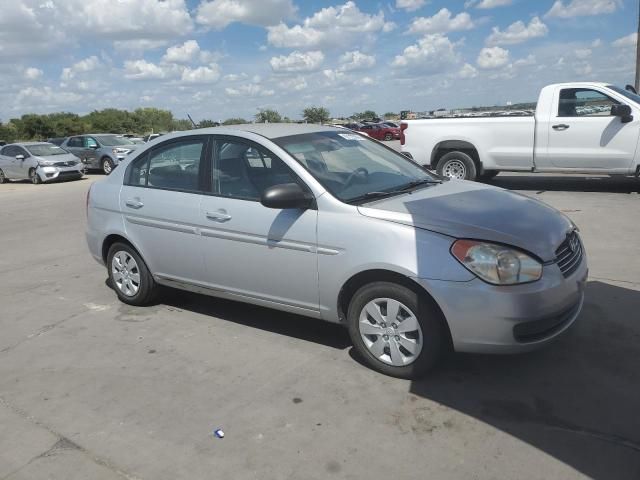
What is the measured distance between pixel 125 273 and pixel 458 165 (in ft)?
25.9

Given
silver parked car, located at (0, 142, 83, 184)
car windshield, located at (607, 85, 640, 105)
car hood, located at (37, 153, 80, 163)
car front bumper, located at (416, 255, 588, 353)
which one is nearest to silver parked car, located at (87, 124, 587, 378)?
car front bumper, located at (416, 255, 588, 353)

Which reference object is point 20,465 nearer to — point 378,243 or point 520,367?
point 378,243

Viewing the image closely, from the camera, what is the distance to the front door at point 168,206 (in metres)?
4.86

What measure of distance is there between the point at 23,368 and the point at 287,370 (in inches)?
81.3

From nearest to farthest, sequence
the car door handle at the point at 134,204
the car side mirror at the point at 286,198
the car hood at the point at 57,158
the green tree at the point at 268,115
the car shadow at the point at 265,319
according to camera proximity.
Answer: the car side mirror at the point at 286,198, the car shadow at the point at 265,319, the car door handle at the point at 134,204, the green tree at the point at 268,115, the car hood at the point at 57,158

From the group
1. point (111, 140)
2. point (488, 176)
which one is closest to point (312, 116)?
point (111, 140)

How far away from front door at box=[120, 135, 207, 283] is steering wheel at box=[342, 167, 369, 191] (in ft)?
4.22

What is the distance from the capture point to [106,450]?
127 inches

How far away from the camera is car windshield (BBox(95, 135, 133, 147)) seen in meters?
23.1

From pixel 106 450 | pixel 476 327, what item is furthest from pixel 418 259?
pixel 106 450

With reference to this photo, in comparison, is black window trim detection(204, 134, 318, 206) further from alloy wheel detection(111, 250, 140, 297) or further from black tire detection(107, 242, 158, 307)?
alloy wheel detection(111, 250, 140, 297)

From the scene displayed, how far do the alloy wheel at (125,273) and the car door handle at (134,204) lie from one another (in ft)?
1.60

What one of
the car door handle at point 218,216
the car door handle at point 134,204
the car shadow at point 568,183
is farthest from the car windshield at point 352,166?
the car shadow at point 568,183

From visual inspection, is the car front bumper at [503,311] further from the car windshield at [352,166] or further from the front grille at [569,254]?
the car windshield at [352,166]
